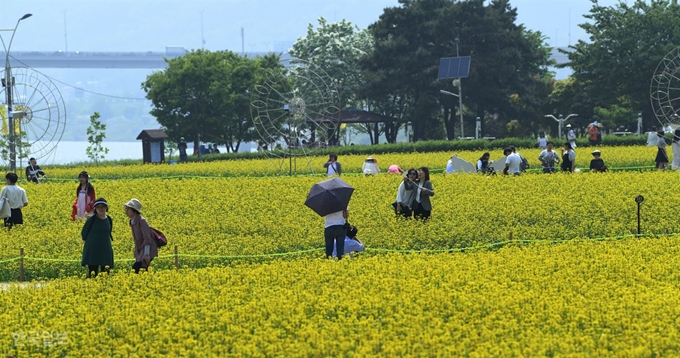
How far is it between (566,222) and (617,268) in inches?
308

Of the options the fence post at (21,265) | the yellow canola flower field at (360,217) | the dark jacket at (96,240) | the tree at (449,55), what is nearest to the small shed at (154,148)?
the tree at (449,55)

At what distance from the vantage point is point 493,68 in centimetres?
7725

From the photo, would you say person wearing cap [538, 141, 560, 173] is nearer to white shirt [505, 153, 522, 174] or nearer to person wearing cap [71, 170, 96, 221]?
white shirt [505, 153, 522, 174]

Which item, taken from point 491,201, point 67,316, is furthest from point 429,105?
point 67,316

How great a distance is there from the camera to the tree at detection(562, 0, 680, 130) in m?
71.0

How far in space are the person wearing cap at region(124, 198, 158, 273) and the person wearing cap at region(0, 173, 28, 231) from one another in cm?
809

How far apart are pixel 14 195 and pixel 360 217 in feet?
25.9

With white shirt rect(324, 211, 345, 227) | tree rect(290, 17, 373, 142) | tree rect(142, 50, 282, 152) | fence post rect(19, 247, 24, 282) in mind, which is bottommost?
fence post rect(19, 247, 24, 282)

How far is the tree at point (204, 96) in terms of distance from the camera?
76.5 meters

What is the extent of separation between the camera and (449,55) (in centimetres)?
7925

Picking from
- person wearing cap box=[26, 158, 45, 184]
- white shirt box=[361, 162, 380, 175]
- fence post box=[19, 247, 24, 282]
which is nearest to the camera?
fence post box=[19, 247, 24, 282]

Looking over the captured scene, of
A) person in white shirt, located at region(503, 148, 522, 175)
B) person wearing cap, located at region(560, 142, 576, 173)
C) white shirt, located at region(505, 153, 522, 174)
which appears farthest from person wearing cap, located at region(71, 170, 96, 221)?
person wearing cap, located at region(560, 142, 576, 173)

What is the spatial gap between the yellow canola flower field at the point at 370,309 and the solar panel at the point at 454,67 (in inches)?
2160

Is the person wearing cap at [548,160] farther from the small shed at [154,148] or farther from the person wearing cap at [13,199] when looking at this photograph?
the small shed at [154,148]
